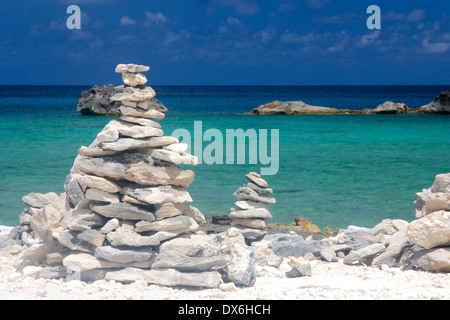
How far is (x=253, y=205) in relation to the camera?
10.5m

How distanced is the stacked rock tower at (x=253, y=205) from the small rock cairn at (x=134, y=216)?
2240 millimetres

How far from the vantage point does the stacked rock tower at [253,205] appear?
10.4 metres

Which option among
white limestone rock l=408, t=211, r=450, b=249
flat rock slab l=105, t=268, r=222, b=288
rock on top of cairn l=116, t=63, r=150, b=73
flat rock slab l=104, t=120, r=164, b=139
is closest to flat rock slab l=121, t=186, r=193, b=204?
flat rock slab l=104, t=120, r=164, b=139

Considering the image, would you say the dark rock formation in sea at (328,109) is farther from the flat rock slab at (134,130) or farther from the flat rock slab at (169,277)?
the flat rock slab at (169,277)

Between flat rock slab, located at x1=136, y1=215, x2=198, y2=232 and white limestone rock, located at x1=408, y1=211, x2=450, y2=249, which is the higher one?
flat rock slab, located at x1=136, y1=215, x2=198, y2=232

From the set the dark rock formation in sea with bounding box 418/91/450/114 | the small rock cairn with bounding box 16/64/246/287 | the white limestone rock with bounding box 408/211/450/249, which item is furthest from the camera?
the dark rock formation in sea with bounding box 418/91/450/114

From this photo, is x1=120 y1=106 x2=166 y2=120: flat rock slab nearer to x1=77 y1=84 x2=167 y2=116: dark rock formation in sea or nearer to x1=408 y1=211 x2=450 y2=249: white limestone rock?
x1=408 y1=211 x2=450 y2=249: white limestone rock

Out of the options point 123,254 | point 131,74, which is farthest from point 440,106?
point 123,254

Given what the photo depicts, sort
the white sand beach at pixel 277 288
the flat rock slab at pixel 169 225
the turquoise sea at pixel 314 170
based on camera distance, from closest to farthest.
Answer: the white sand beach at pixel 277 288
the flat rock slab at pixel 169 225
the turquoise sea at pixel 314 170

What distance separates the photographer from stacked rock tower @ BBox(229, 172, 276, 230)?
10.4 metres

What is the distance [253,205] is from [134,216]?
326 cm

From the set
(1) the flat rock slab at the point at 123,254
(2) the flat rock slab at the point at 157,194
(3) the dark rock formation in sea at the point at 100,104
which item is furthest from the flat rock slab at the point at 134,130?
(3) the dark rock formation in sea at the point at 100,104

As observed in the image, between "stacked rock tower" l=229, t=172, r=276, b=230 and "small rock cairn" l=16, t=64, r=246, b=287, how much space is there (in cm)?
224

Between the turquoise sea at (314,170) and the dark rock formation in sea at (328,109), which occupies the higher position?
the dark rock formation in sea at (328,109)
